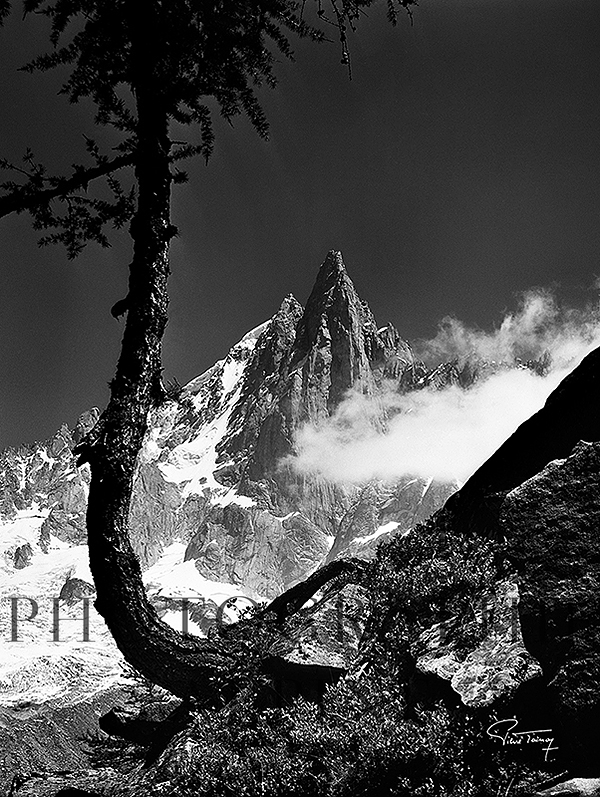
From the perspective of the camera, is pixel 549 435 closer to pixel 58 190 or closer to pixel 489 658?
pixel 489 658

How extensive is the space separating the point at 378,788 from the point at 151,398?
4.37 metres

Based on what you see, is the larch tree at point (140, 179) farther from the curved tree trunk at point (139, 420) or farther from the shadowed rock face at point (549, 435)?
the shadowed rock face at point (549, 435)

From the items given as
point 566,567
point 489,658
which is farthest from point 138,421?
point 566,567
